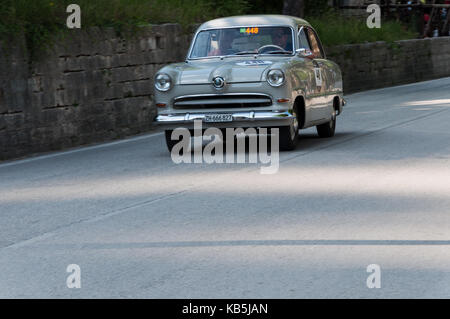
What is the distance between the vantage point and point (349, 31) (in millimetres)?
30484

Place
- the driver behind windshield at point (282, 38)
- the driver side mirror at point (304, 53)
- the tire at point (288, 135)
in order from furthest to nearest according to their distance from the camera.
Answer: the driver behind windshield at point (282, 38)
the driver side mirror at point (304, 53)
the tire at point (288, 135)

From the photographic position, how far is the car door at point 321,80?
1337 cm

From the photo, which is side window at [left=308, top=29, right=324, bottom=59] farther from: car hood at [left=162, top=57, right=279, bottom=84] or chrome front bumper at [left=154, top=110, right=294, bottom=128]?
chrome front bumper at [left=154, top=110, right=294, bottom=128]

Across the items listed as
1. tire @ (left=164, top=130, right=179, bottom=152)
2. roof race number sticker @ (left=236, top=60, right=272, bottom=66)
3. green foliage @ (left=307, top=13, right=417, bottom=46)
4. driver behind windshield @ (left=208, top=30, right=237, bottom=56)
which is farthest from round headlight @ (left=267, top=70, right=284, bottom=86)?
green foliage @ (left=307, top=13, right=417, bottom=46)

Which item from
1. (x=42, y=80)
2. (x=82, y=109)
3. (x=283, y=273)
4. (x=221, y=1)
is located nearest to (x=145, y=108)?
(x=82, y=109)

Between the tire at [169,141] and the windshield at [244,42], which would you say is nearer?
the tire at [169,141]

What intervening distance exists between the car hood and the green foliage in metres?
15.6

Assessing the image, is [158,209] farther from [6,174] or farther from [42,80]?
[42,80]

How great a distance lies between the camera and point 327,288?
539cm

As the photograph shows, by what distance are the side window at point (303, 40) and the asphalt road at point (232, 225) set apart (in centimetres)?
160

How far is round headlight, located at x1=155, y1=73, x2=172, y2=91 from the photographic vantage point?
12.2 m

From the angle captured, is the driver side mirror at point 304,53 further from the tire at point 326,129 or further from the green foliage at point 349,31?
the green foliage at point 349,31

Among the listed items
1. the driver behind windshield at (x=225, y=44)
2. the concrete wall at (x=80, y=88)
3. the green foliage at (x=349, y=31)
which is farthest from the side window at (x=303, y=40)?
the green foliage at (x=349, y=31)
